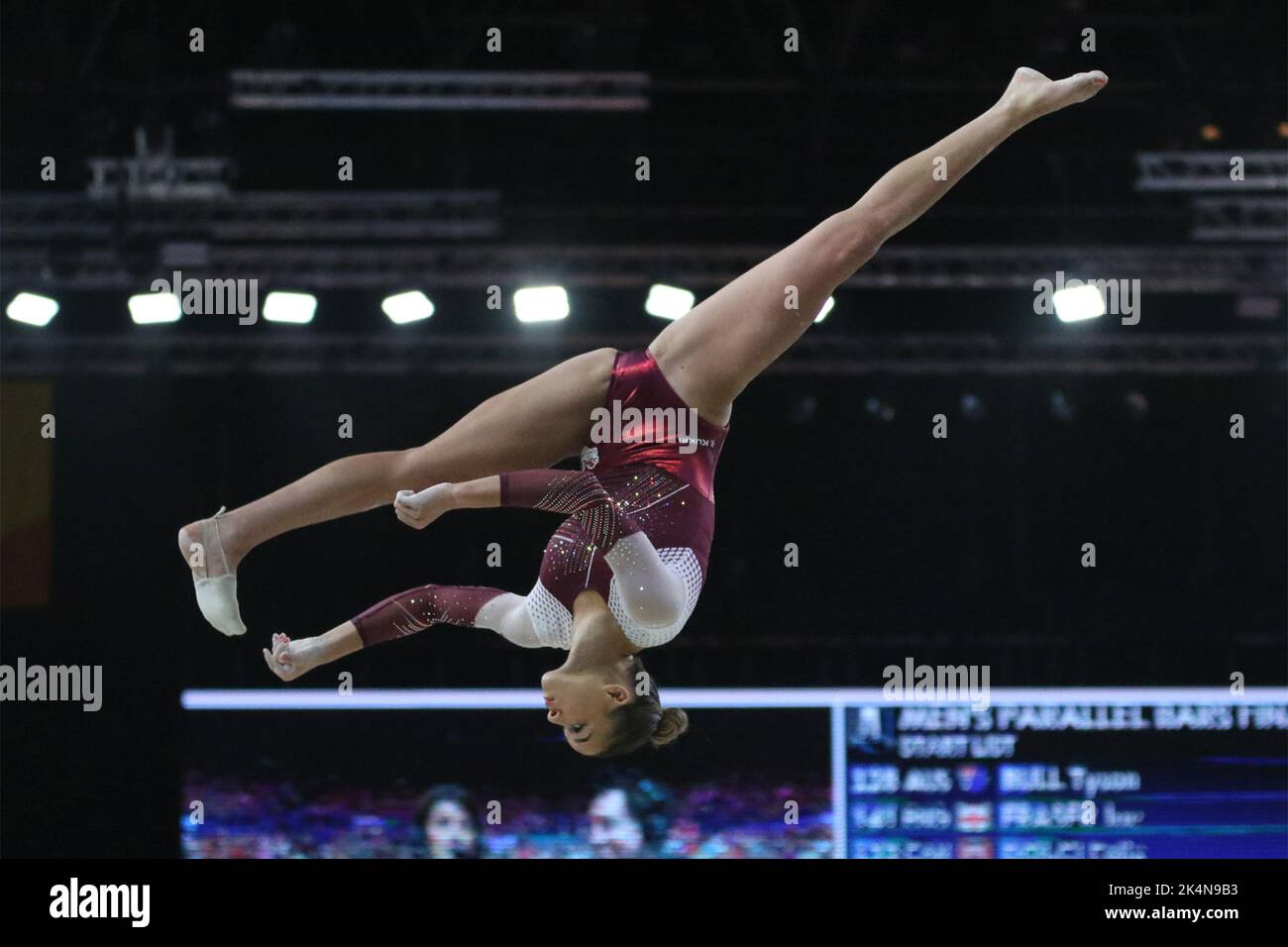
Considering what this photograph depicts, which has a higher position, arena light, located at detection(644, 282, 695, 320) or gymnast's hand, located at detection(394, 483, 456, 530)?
arena light, located at detection(644, 282, 695, 320)

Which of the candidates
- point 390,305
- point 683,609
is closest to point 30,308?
point 390,305

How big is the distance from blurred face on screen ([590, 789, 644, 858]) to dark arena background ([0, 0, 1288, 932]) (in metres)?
0.02

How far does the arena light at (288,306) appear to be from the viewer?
7664 millimetres

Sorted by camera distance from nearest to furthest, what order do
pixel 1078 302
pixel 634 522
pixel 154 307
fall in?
pixel 634 522 < pixel 1078 302 < pixel 154 307

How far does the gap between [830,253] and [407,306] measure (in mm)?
3065

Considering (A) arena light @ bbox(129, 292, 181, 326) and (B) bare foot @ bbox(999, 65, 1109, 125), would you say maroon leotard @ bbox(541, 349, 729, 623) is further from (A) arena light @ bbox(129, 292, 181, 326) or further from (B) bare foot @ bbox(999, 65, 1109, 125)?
(A) arena light @ bbox(129, 292, 181, 326)

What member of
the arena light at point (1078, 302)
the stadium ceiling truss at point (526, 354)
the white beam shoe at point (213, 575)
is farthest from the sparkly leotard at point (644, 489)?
the stadium ceiling truss at point (526, 354)

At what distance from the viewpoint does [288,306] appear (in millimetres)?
7691

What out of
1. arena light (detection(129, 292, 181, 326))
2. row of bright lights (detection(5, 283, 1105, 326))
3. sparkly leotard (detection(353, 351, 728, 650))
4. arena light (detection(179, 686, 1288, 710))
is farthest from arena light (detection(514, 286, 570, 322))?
sparkly leotard (detection(353, 351, 728, 650))

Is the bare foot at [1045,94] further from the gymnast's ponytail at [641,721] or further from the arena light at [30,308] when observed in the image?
Result: the arena light at [30,308]

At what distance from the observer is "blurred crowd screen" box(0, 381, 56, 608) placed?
8133 mm

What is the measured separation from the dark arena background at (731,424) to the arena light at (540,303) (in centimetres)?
6

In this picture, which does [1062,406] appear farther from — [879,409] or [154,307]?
[154,307]
